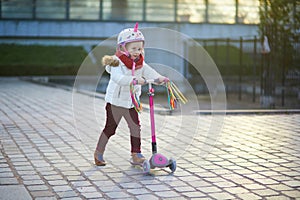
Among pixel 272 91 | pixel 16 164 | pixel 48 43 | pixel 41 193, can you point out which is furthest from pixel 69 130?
pixel 48 43

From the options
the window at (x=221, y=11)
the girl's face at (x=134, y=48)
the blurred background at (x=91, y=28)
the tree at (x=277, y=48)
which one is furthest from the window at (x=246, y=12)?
the girl's face at (x=134, y=48)

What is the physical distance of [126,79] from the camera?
5906 mm

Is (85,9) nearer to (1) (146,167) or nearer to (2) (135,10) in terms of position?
(2) (135,10)

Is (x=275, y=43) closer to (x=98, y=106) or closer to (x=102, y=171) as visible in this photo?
(x=98, y=106)

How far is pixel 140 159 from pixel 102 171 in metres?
0.48

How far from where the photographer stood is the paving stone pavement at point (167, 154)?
518 centimetres

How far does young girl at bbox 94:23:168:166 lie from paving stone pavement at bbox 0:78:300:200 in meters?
0.34

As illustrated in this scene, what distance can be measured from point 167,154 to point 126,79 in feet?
5.14

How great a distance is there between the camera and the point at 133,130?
629cm

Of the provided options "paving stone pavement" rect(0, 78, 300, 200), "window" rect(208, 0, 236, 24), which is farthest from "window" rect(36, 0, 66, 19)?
"paving stone pavement" rect(0, 78, 300, 200)

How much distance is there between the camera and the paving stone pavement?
518cm

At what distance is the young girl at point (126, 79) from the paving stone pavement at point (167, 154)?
343 millimetres

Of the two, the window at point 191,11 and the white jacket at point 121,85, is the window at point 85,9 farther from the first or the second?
the white jacket at point 121,85

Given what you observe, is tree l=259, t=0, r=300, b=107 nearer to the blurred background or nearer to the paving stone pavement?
the paving stone pavement
